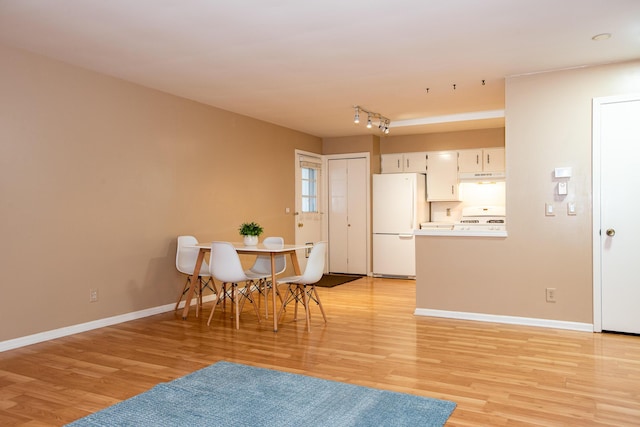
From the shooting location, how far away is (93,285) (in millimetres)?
4641

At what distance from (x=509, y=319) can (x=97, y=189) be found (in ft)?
14.2

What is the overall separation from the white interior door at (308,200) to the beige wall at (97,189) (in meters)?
1.64

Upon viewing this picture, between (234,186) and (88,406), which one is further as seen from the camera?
(234,186)

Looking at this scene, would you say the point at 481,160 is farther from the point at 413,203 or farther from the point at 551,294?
the point at 551,294

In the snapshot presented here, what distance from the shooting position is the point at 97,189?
466 centimetres

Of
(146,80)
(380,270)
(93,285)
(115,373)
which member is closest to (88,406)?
(115,373)

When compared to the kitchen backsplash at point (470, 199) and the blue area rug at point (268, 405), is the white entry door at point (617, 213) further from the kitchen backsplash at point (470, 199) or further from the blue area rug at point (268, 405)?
the kitchen backsplash at point (470, 199)

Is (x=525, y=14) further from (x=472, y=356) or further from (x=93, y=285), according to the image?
(x=93, y=285)

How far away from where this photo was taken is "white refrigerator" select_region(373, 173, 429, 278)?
791 cm

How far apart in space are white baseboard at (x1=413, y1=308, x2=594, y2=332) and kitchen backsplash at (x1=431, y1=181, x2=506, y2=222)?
3355 millimetres

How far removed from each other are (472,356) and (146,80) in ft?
13.5

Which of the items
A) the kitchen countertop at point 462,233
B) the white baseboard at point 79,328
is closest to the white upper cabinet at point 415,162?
the kitchen countertop at point 462,233

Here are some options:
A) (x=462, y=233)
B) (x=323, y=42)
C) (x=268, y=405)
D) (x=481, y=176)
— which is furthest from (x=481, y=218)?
(x=268, y=405)

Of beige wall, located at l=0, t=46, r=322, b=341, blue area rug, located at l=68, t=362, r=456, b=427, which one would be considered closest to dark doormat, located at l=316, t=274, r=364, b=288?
beige wall, located at l=0, t=46, r=322, b=341
